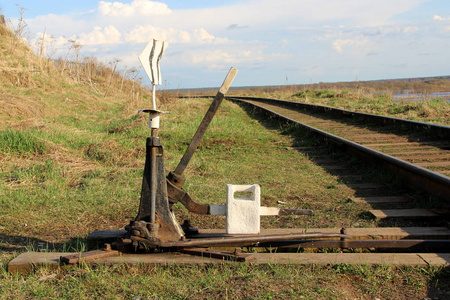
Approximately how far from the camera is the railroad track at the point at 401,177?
12.5ft

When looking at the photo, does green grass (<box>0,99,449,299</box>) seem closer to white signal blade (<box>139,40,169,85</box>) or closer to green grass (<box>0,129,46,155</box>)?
green grass (<box>0,129,46,155</box>)

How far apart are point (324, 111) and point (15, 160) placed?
12702 mm

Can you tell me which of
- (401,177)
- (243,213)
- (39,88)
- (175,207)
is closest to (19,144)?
(175,207)

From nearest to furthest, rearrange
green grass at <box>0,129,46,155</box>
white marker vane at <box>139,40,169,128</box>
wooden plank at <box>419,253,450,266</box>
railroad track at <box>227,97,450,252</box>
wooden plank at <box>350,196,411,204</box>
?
wooden plank at <box>419,253,450,266</box>
white marker vane at <box>139,40,169,128</box>
railroad track at <box>227,97,450,252</box>
wooden plank at <box>350,196,411,204</box>
green grass at <box>0,129,46,155</box>

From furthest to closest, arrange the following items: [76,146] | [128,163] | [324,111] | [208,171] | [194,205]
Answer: [324,111]
[76,146]
[128,163]
[208,171]
[194,205]

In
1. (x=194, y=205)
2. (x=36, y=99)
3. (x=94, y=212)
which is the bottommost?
(x=94, y=212)

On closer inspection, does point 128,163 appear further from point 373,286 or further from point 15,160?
point 373,286

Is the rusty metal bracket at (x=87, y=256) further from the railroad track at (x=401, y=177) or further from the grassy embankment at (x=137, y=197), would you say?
the railroad track at (x=401, y=177)

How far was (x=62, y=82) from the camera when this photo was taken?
20.2 m

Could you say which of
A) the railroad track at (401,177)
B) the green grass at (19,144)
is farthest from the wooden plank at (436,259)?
the green grass at (19,144)

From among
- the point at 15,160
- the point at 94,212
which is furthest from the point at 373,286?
the point at 15,160

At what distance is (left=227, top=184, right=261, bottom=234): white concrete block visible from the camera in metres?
3.42

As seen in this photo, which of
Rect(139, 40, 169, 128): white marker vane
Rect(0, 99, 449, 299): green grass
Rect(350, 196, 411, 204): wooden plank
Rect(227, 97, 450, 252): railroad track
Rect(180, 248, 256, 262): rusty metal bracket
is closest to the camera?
Rect(0, 99, 449, 299): green grass

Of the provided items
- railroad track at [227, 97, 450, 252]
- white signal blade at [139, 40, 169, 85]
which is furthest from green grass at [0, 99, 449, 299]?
white signal blade at [139, 40, 169, 85]
